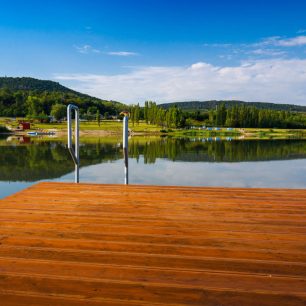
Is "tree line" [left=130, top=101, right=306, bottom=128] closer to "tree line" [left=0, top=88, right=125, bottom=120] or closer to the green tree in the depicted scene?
"tree line" [left=0, top=88, right=125, bottom=120]

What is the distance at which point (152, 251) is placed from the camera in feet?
6.26

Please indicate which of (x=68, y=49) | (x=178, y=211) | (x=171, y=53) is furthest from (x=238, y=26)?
(x=178, y=211)

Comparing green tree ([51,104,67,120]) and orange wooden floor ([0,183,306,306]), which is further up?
green tree ([51,104,67,120])

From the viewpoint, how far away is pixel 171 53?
72.1 ft

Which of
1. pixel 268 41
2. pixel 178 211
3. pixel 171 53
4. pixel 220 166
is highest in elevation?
pixel 268 41

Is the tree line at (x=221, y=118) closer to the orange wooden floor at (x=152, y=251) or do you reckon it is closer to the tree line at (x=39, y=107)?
the tree line at (x=39, y=107)

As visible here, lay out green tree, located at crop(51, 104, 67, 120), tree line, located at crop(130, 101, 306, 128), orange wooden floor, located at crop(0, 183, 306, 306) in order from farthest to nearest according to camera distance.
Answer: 1. tree line, located at crop(130, 101, 306, 128)
2. green tree, located at crop(51, 104, 67, 120)
3. orange wooden floor, located at crop(0, 183, 306, 306)

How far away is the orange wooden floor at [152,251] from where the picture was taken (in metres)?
1.45

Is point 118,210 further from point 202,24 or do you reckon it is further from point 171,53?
point 202,24

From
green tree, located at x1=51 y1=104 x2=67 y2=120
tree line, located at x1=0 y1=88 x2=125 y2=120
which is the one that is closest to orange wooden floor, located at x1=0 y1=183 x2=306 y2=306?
green tree, located at x1=51 y1=104 x2=67 y2=120

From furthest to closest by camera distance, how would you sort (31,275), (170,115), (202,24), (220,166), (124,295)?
(170,115)
(202,24)
(220,166)
(31,275)
(124,295)

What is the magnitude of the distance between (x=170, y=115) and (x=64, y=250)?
4921cm

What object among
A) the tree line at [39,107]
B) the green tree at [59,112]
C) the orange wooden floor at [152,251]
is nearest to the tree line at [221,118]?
the tree line at [39,107]

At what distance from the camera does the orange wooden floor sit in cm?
145
